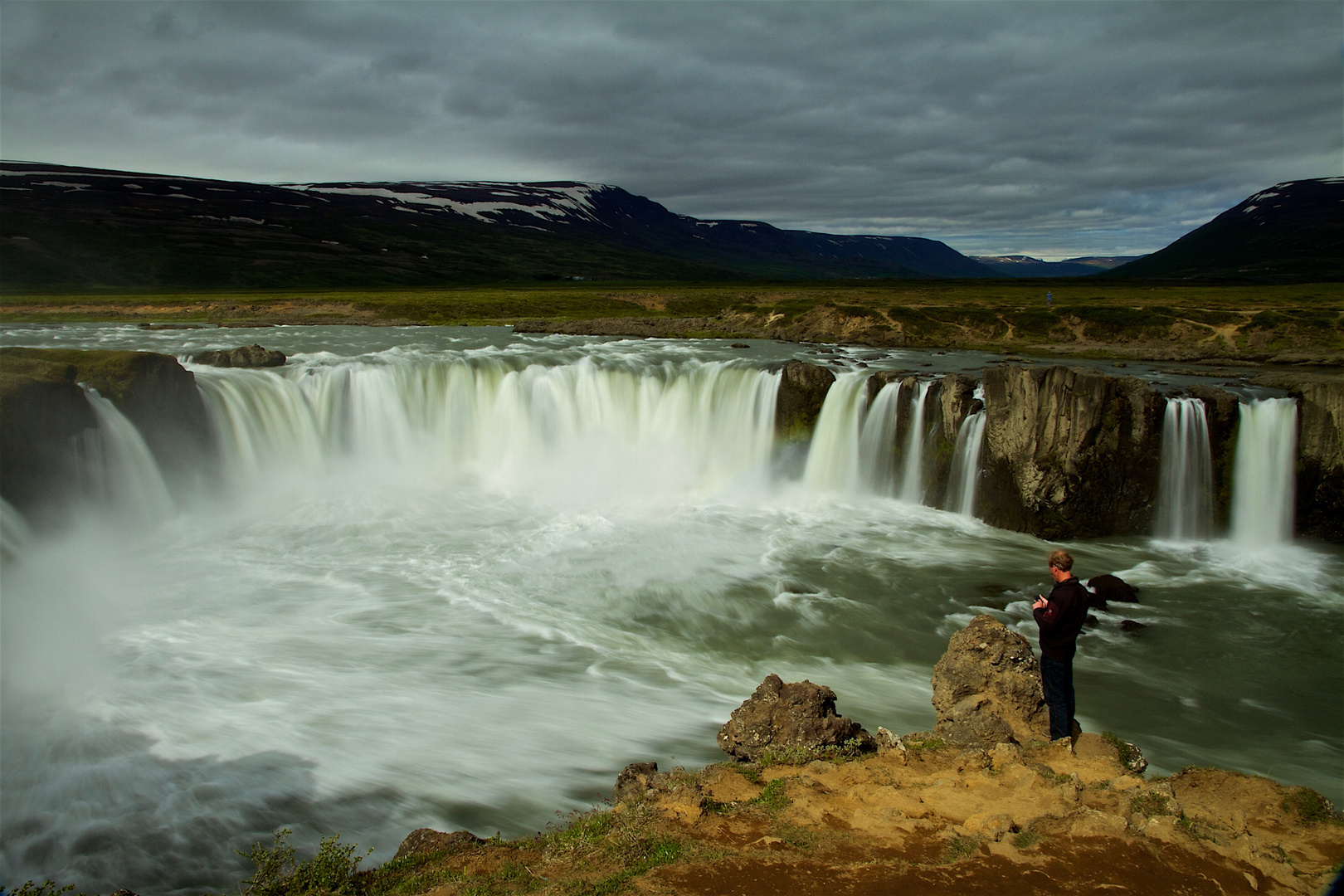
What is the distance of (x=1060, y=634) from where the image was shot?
8727mm

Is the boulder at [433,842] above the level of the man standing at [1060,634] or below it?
below

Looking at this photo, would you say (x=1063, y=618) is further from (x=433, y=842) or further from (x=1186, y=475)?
(x=1186, y=475)

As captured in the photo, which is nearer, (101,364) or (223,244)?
(101,364)

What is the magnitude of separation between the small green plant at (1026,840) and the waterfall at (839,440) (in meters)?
19.5

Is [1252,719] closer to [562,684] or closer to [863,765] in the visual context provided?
[863,765]

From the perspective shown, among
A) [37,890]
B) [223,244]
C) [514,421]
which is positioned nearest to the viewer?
[37,890]

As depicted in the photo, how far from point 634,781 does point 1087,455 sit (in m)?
18.3

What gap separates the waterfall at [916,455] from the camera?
80.3 feet

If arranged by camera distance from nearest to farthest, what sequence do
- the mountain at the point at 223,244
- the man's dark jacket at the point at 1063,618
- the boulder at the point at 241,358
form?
the man's dark jacket at the point at 1063,618
the boulder at the point at 241,358
the mountain at the point at 223,244

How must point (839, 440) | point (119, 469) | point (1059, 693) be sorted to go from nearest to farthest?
point (1059, 693), point (119, 469), point (839, 440)

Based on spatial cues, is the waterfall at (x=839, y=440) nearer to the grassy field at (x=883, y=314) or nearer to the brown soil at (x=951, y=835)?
the brown soil at (x=951, y=835)

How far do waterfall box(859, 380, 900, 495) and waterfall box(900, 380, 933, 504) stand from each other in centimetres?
42

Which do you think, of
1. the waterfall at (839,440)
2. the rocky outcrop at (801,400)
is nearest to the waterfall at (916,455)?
the waterfall at (839,440)

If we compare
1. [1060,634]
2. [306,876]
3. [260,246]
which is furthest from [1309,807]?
[260,246]
